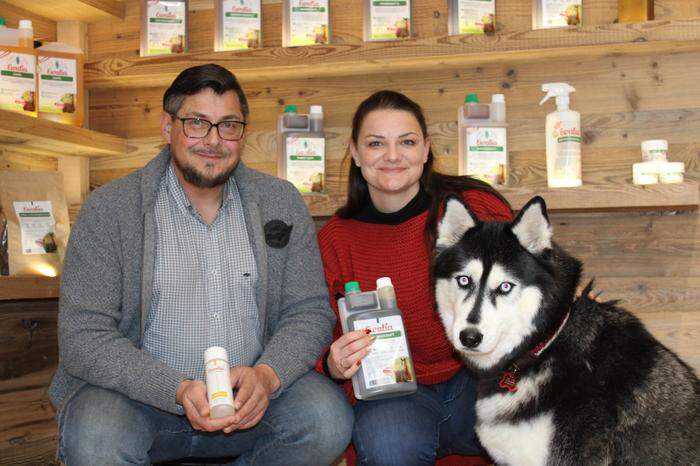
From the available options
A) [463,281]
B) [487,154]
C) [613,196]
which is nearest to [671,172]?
[613,196]

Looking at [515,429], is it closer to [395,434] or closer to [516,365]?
[516,365]

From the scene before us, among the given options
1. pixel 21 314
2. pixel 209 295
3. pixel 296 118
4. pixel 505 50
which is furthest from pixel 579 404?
pixel 21 314

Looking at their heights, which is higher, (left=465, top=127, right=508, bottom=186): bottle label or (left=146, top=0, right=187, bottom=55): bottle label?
(left=146, top=0, right=187, bottom=55): bottle label

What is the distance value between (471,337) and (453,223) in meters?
0.36

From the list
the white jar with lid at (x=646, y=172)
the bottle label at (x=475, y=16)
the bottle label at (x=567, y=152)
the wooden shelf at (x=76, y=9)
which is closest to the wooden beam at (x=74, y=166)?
the wooden shelf at (x=76, y=9)

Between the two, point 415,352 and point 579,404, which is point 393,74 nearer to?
point 415,352

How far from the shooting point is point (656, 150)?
2602mm

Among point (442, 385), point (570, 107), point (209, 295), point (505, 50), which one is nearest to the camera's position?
point (209, 295)

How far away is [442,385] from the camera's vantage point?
2.31 metres

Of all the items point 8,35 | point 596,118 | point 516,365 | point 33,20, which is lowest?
point 516,365

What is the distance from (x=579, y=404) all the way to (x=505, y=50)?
138 centimetres

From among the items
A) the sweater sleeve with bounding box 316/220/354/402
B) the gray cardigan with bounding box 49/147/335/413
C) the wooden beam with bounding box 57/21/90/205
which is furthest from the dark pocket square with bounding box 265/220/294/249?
the wooden beam with bounding box 57/21/90/205

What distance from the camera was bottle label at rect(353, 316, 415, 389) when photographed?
6.74 ft

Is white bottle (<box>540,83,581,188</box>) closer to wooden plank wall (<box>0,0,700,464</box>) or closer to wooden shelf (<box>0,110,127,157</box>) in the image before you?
wooden plank wall (<box>0,0,700,464</box>)
